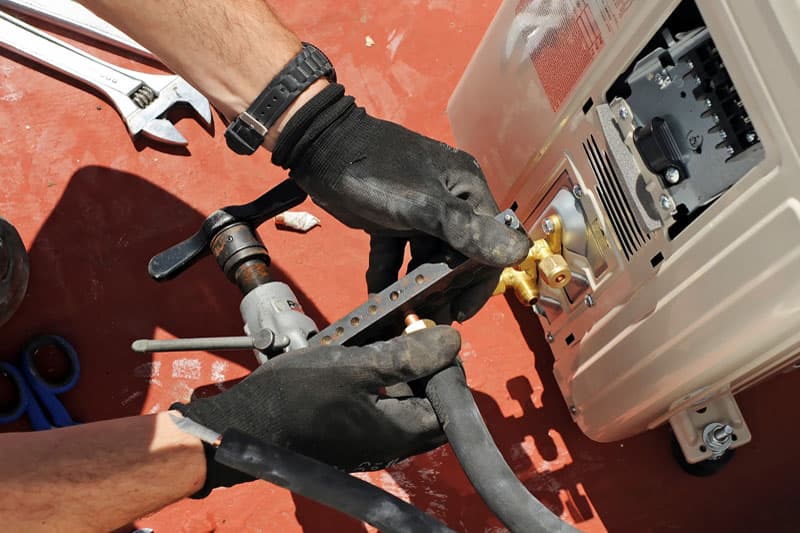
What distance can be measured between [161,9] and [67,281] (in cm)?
65

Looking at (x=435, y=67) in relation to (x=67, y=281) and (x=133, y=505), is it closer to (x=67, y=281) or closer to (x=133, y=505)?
(x=67, y=281)

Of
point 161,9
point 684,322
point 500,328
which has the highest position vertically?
point 161,9

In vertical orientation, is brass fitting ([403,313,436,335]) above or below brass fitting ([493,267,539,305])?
below

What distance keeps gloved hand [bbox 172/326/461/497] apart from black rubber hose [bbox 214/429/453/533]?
88 mm

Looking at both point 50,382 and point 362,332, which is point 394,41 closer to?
point 362,332

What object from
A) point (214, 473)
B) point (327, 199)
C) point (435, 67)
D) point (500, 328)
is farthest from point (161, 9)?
point (500, 328)

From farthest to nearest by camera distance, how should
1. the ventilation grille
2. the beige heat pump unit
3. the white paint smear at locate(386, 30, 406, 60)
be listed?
1. the white paint smear at locate(386, 30, 406, 60)
2. the ventilation grille
3. the beige heat pump unit

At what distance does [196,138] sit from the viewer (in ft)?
4.88

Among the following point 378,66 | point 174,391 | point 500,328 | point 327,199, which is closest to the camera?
point 327,199

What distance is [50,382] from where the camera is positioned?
1283 millimetres

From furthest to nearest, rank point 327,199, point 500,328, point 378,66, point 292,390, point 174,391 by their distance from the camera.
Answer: point 378,66 → point 500,328 → point 174,391 → point 327,199 → point 292,390

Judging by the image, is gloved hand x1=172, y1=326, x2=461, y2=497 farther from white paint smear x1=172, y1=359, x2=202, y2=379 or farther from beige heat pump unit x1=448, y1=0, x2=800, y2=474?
white paint smear x1=172, y1=359, x2=202, y2=379

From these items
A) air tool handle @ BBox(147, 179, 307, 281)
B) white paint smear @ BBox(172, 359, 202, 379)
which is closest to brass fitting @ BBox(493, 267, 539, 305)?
air tool handle @ BBox(147, 179, 307, 281)

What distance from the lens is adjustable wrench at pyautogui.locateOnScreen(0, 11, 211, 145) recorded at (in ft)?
4.74
